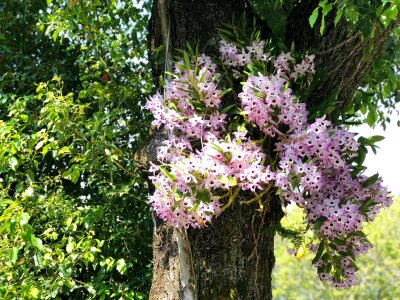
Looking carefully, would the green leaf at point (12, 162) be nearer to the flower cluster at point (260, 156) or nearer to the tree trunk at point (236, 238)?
the tree trunk at point (236, 238)

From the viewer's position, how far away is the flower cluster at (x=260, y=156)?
1.85m

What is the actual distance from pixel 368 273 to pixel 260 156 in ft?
24.3

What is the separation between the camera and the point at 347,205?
74.3 inches

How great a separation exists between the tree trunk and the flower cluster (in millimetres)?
114

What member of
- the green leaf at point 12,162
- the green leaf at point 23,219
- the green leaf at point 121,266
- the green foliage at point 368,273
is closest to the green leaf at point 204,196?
the green leaf at point 23,219

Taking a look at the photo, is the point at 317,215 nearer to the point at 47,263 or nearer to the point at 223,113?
the point at 223,113

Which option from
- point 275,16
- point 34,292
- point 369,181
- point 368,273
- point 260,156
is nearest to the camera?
point 260,156

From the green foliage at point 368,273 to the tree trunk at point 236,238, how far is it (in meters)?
5.80

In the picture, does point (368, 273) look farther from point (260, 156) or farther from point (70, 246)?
point (260, 156)

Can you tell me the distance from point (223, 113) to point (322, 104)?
0.36 m

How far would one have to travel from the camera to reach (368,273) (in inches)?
340

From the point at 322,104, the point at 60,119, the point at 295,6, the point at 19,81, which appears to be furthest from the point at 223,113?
the point at 19,81

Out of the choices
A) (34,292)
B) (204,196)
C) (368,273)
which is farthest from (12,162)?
(368,273)

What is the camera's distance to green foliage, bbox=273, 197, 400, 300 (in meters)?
8.31
